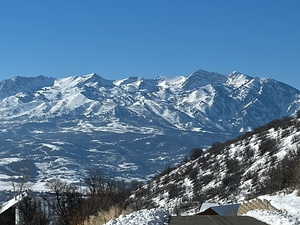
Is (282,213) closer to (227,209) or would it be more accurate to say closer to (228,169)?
(227,209)

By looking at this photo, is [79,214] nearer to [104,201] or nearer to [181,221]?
[104,201]

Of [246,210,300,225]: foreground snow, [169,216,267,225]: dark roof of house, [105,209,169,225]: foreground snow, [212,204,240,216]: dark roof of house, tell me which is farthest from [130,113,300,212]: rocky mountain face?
[169,216,267,225]: dark roof of house

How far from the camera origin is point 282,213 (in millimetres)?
17469

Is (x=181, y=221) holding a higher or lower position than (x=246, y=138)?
lower

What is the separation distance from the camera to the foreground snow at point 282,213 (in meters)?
15.8

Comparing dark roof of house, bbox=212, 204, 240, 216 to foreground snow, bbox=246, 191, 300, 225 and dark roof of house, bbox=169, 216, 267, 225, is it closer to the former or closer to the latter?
foreground snow, bbox=246, 191, 300, 225

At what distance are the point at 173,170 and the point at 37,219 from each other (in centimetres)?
10711

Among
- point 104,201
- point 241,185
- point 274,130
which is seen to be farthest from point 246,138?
point 104,201

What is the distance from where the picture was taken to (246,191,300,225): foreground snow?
1579 centimetres

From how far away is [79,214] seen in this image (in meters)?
21.9

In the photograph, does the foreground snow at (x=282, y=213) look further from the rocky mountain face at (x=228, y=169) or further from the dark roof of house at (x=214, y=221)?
the rocky mountain face at (x=228, y=169)

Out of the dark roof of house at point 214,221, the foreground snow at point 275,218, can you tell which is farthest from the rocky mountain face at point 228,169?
the dark roof of house at point 214,221

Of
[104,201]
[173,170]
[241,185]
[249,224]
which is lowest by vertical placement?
[249,224]

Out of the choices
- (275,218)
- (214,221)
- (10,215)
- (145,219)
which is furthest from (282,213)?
(10,215)
